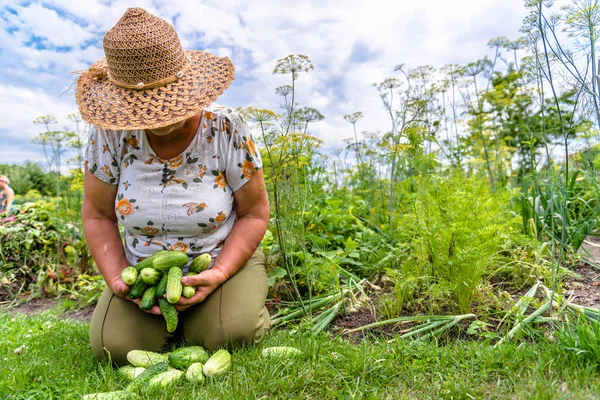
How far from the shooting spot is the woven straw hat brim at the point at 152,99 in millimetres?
2434

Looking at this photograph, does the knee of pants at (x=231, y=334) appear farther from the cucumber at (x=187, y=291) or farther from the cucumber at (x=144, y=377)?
the cucumber at (x=144, y=377)

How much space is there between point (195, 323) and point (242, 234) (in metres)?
0.64

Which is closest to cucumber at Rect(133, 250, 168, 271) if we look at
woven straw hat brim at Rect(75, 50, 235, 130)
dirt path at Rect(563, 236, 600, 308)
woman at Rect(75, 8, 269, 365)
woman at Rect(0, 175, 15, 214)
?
woman at Rect(75, 8, 269, 365)

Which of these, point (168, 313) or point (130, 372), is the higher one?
point (168, 313)

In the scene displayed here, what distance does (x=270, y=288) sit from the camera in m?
3.65

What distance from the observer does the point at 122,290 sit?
111 inches

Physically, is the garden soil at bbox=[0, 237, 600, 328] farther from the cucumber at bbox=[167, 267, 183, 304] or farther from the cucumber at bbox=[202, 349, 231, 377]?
the cucumber at bbox=[167, 267, 183, 304]

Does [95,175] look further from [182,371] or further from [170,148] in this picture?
[182,371]

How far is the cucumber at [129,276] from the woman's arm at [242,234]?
330 millimetres

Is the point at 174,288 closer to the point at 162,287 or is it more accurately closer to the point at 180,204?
the point at 162,287

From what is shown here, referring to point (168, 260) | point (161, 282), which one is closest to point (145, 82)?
point (168, 260)

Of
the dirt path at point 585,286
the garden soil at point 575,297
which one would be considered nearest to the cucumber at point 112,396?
the garden soil at point 575,297

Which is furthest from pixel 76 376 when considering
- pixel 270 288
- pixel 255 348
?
pixel 270 288

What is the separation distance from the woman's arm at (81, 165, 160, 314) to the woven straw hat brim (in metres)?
0.60
